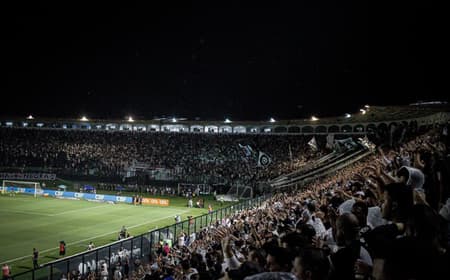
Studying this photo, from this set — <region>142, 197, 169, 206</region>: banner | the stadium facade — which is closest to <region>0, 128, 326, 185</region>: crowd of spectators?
the stadium facade

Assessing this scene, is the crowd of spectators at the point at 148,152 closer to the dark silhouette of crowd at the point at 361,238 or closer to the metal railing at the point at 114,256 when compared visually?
the metal railing at the point at 114,256

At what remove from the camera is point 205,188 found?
182 feet

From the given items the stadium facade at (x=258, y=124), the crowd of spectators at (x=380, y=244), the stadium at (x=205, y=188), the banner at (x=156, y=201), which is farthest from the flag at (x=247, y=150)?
the crowd of spectators at (x=380, y=244)

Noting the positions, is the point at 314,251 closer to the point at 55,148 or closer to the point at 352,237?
the point at 352,237

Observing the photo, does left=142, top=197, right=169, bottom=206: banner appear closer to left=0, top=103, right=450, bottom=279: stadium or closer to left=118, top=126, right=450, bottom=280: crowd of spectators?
left=0, top=103, right=450, bottom=279: stadium

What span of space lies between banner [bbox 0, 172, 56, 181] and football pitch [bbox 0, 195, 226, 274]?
12.4m

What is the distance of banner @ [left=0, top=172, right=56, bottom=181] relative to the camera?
61.8m

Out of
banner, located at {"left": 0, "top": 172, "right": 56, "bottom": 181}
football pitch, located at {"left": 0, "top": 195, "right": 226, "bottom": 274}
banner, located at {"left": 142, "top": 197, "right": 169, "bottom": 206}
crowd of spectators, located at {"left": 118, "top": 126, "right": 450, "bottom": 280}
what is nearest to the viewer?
crowd of spectators, located at {"left": 118, "top": 126, "right": 450, "bottom": 280}

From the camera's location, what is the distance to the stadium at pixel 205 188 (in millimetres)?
5656

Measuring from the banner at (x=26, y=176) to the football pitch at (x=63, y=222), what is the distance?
12358mm

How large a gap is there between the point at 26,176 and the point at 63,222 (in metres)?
→ 31.8

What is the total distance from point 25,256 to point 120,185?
33771mm

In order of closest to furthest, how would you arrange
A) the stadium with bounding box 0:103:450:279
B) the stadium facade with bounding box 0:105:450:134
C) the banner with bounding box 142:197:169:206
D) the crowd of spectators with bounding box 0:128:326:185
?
the stadium with bounding box 0:103:450:279 → the banner with bounding box 142:197:169:206 → the stadium facade with bounding box 0:105:450:134 → the crowd of spectators with bounding box 0:128:326:185

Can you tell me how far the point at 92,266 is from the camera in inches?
723
